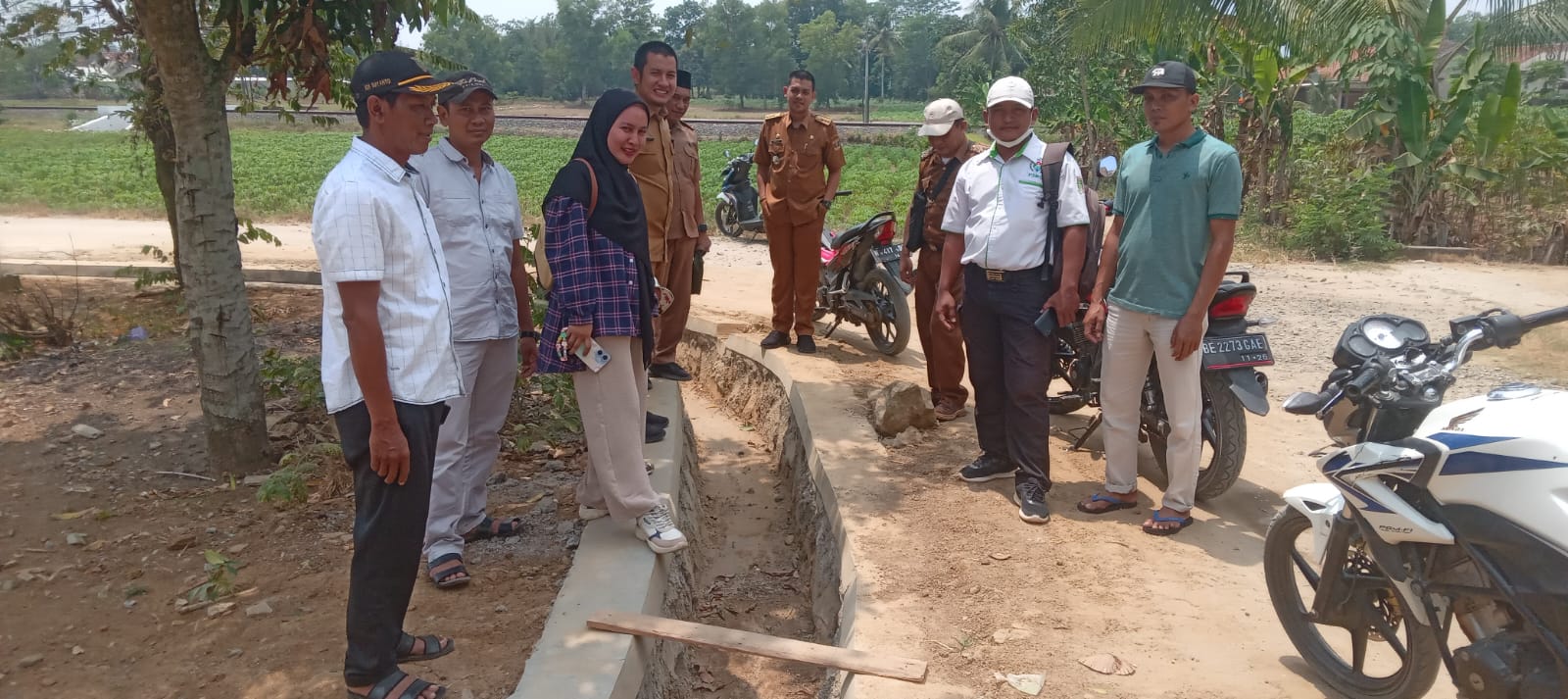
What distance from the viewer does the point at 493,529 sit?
4160 mm

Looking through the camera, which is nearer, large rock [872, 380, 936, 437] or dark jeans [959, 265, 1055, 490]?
dark jeans [959, 265, 1055, 490]

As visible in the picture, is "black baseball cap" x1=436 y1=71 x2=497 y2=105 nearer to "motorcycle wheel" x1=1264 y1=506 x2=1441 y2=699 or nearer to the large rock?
the large rock

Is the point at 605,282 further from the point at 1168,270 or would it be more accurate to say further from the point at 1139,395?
the point at 1139,395

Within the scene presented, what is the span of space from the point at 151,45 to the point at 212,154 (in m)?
0.46

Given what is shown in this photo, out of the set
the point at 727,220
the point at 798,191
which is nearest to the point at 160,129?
the point at 798,191

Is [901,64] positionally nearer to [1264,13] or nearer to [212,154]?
[1264,13]

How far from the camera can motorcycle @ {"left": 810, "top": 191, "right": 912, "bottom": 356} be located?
713 centimetres

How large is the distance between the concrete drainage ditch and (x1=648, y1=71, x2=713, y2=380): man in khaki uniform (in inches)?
11.0

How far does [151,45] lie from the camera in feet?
13.5

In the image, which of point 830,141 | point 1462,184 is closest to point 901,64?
point 1462,184

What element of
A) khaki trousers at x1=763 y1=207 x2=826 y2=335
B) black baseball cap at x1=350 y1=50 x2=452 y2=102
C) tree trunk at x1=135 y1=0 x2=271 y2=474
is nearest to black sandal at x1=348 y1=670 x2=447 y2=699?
black baseball cap at x1=350 y1=50 x2=452 y2=102

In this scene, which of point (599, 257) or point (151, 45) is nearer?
point (599, 257)

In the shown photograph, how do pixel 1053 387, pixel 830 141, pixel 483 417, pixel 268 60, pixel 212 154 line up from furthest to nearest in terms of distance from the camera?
pixel 830 141 → pixel 1053 387 → pixel 268 60 → pixel 212 154 → pixel 483 417

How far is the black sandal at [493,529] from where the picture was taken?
4117 mm
